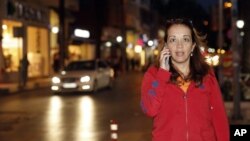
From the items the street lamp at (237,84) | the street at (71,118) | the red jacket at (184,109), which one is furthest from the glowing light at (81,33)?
the red jacket at (184,109)

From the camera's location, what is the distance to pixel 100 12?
61.4 m

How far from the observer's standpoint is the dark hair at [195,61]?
173 inches

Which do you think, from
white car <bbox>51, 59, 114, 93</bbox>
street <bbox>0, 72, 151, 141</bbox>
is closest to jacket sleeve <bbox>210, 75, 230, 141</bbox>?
street <bbox>0, 72, 151, 141</bbox>

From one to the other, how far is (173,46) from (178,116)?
19.1 inches

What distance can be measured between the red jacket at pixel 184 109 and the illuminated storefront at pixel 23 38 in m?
28.2

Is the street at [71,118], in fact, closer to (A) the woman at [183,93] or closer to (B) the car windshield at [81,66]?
(B) the car windshield at [81,66]

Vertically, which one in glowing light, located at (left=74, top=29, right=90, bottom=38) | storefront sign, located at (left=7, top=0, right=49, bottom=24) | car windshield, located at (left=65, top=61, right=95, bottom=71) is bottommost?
car windshield, located at (left=65, top=61, right=95, bottom=71)

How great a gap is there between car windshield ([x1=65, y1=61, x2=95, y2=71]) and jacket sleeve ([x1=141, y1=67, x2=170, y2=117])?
24.5 meters

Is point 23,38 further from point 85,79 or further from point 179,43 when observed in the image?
point 179,43

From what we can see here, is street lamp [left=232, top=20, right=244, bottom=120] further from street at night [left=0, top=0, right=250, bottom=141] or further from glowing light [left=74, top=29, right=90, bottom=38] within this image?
glowing light [left=74, top=29, right=90, bottom=38]

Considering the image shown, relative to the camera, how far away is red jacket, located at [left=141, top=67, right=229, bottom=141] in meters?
4.21

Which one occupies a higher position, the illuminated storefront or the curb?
the illuminated storefront

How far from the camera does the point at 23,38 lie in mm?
35406

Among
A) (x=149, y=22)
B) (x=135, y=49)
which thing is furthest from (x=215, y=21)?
(x=149, y=22)
